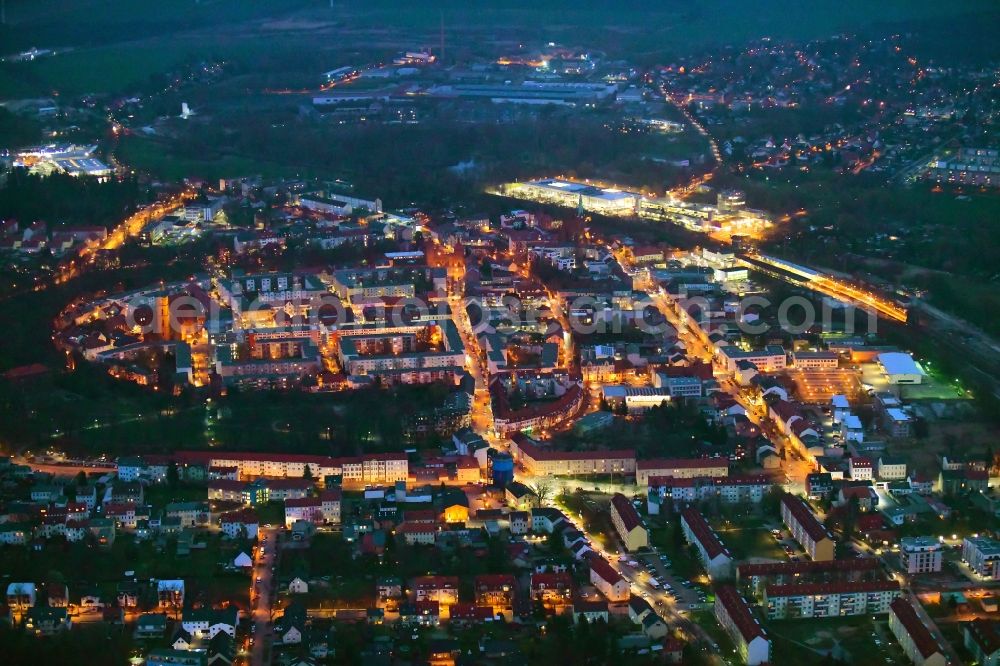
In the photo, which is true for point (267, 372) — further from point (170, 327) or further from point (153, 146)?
point (153, 146)

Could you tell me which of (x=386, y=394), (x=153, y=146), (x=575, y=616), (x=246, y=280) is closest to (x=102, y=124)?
(x=153, y=146)

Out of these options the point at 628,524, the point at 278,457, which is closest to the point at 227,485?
the point at 278,457

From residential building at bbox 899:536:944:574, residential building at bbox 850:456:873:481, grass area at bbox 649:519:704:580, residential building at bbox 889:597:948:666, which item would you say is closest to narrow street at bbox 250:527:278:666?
grass area at bbox 649:519:704:580

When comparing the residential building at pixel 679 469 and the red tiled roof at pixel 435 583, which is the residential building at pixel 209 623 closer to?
the red tiled roof at pixel 435 583

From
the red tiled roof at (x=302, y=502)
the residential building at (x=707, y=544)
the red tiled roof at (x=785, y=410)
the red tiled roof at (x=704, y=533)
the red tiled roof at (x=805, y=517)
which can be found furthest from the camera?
the red tiled roof at (x=785, y=410)

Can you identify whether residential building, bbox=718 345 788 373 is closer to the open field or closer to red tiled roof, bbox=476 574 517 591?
red tiled roof, bbox=476 574 517 591

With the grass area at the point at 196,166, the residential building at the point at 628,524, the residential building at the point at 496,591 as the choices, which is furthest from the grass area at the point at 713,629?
the grass area at the point at 196,166
